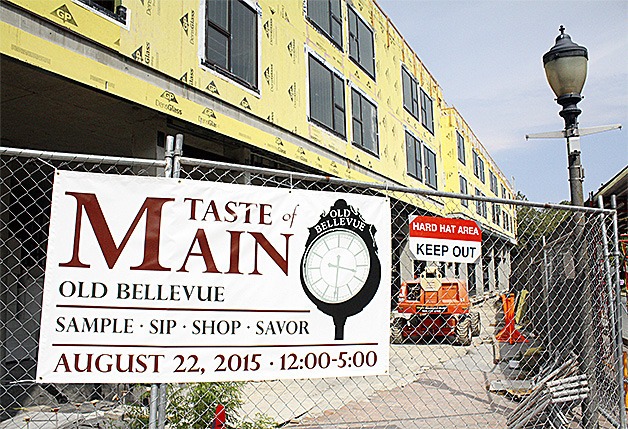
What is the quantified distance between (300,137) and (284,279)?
9.55 m

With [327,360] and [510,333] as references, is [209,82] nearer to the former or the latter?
Answer: [327,360]

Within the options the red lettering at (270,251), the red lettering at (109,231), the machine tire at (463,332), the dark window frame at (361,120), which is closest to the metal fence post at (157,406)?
the red lettering at (109,231)

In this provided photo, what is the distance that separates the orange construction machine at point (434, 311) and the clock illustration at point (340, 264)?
12.0 metres

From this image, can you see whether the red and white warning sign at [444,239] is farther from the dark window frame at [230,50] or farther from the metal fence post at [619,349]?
the dark window frame at [230,50]

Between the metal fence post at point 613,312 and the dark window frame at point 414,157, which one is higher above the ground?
the dark window frame at point 414,157

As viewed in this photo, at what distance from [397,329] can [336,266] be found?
43.7ft

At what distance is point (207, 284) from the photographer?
341 centimetres

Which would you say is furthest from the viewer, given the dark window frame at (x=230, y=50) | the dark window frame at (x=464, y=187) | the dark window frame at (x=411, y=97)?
the dark window frame at (x=464, y=187)

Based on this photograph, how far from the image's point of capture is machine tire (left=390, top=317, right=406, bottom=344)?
53.5 feet

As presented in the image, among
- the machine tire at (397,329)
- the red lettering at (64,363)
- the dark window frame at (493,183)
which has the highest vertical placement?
the dark window frame at (493,183)

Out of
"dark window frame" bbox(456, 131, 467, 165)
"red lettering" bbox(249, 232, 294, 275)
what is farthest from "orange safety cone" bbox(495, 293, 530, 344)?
"dark window frame" bbox(456, 131, 467, 165)

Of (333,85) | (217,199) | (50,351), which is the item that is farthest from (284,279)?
(333,85)

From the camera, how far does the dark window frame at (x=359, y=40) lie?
16.9 metres

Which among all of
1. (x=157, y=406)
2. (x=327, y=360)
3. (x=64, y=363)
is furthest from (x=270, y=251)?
(x=64, y=363)
